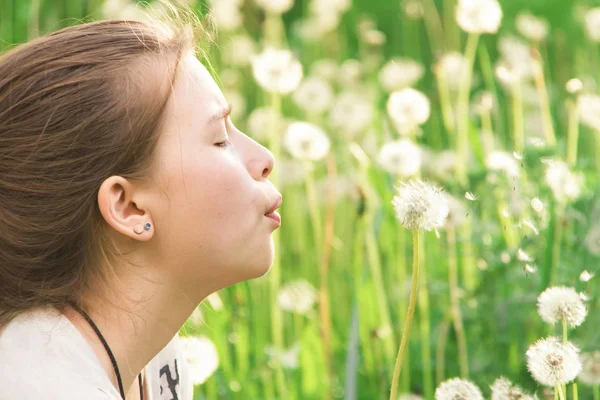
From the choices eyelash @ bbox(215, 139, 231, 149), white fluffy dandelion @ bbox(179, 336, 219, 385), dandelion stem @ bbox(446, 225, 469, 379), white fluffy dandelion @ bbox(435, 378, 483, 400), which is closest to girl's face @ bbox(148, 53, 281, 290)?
eyelash @ bbox(215, 139, 231, 149)

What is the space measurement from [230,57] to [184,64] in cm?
158

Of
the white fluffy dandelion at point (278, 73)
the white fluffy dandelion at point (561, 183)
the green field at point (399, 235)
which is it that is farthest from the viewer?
the white fluffy dandelion at point (278, 73)

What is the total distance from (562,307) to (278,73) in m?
1.07

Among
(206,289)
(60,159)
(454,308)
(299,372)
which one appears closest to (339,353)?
(299,372)

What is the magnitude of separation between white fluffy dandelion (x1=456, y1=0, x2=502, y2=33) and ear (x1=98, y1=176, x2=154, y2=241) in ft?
3.32

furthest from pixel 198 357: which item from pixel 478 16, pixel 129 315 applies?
pixel 478 16

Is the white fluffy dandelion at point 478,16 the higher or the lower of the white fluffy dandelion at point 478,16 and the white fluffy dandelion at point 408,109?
the higher

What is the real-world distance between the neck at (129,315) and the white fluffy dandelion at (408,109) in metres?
0.83

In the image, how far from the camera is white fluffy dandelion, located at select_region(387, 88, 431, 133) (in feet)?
6.04

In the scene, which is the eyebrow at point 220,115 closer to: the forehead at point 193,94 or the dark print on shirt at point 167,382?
the forehead at point 193,94

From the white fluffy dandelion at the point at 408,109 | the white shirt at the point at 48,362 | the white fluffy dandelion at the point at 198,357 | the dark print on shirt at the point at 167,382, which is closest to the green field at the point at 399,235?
the white fluffy dandelion at the point at 408,109

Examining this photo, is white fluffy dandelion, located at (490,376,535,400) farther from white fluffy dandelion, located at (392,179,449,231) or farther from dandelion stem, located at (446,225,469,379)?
dandelion stem, located at (446,225,469,379)

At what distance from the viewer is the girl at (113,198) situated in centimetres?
108

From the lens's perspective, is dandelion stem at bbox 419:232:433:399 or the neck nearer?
the neck
